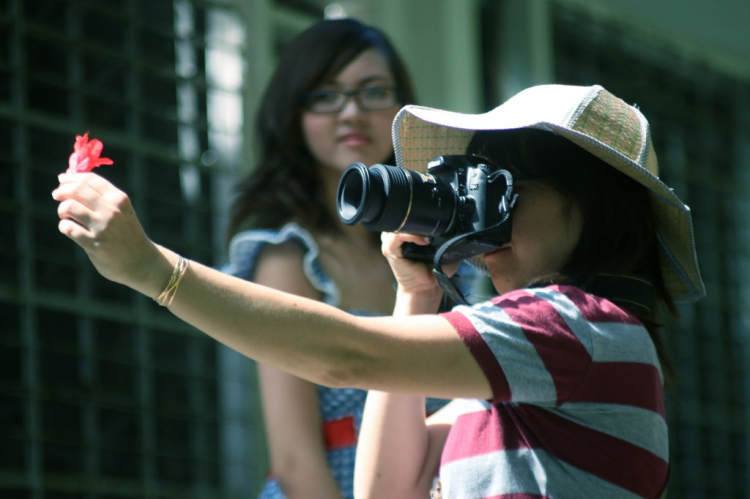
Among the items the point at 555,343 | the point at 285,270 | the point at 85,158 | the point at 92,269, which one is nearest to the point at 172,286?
the point at 85,158

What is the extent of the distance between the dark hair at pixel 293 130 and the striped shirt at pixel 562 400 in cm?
86

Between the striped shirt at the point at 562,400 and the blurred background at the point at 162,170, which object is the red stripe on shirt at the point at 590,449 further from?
the blurred background at the point at 162,170

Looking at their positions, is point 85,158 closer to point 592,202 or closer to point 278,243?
point 592,202

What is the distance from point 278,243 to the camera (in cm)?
191

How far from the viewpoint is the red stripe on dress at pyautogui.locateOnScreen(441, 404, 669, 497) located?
1.18 metres

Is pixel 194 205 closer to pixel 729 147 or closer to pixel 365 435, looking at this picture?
pixel 365 435

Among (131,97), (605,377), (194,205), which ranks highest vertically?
(131,97)

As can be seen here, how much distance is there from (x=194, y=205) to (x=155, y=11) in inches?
20.6

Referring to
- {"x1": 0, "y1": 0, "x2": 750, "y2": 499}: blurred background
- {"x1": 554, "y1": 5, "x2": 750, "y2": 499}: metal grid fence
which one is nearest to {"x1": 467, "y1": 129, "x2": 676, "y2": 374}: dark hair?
{"x1": 0, "y1": 0, "x2": 750, "y2": 499}: blurred background

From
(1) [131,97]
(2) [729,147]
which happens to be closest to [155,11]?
(1) [131,97]

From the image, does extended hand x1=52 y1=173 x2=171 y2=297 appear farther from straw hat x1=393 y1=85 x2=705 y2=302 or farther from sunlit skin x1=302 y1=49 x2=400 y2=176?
sunlit skin x1=302 y1=49 x2=400 y2=176

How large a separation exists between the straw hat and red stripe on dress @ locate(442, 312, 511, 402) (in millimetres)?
254

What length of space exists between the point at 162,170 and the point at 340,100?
3.14ft

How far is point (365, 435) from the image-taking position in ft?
4.51
